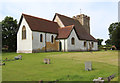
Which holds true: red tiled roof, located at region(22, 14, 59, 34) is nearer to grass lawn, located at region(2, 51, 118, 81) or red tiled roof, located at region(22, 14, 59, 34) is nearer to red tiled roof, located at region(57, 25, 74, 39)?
red tiled roof, located at region(57, 25, 74, 39)

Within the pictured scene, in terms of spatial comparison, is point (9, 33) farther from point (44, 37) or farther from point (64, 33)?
point (64, 33)

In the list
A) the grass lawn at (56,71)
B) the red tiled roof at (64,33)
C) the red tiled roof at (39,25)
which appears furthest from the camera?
the red tiled roof at (64,33)

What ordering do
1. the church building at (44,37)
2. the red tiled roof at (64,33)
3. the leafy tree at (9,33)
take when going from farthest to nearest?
the leafy tree at (9,33) < the red tiled roof at (64,33) < the church building at (44,37)

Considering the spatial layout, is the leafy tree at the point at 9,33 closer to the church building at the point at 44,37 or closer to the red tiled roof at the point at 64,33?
the church building at the point at 44,37

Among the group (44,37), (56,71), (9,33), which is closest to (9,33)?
(9,33)

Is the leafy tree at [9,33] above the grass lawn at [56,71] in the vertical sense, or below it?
above

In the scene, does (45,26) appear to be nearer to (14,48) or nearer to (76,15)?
(14,48)

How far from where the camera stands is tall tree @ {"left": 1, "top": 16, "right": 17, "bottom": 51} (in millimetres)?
41812

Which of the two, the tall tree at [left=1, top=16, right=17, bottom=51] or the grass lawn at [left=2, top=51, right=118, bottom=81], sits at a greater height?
the tall tree at [left=1, top=16, right=17, bottom=51]

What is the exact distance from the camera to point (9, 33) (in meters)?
41.8

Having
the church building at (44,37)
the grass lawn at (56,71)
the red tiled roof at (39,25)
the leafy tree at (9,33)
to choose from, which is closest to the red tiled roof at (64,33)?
the church building at (44,37)

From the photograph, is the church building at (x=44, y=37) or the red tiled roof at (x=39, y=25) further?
the red tiled roof at (x=39, y=25)

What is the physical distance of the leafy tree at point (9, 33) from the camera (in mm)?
41812

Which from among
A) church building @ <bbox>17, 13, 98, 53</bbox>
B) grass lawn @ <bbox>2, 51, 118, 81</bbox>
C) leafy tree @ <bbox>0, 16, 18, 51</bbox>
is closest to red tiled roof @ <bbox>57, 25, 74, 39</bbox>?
church building @ <bbox>17, 13, 98, 53</bbox>
